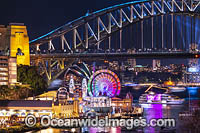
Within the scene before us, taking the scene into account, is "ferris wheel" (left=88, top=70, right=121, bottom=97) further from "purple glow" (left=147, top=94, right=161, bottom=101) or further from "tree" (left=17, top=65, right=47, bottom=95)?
"purple glow" (left=147, top=94, right=161, bottom=101)

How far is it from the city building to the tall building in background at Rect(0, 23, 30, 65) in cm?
412

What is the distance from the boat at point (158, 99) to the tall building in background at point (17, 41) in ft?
76.6

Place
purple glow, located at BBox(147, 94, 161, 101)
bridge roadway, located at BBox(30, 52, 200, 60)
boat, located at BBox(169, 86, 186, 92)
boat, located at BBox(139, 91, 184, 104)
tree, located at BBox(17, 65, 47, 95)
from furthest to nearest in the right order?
1. boat, located at BBox(169, 86, 186, 92)
2. purple glow, located at BBox(147, 94, 161, 101)
3. boat, located at BBox(139, 91, 184, 104)
4. bridge roadway, located at BBox(30, 52, 200, 60)
5. tree, located at BBox(17, 65, 47, 95)

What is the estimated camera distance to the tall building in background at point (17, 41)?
67.4 metres

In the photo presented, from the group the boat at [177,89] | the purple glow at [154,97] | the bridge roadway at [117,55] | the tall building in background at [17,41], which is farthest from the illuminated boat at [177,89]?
the tall building in background at [17,41]

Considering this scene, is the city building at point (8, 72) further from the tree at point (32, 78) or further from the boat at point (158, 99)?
the boat at point (158, 99)

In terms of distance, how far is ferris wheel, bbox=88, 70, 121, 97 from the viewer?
212 ft

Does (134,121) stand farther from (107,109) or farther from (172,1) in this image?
(172,1)

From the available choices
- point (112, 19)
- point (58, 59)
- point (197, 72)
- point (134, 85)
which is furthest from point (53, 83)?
A: point (197, 72)

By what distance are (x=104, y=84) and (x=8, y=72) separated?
8587 mm

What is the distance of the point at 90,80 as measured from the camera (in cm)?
6550

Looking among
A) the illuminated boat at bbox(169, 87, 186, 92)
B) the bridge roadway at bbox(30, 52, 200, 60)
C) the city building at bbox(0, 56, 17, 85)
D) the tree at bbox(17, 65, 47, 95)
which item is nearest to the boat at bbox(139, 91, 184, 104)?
the illuminated boat at bbox(169, 87, 186, 92)

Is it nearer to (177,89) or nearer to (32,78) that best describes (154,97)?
(177,89)

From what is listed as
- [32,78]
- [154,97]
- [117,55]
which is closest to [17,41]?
[32,78]
